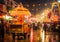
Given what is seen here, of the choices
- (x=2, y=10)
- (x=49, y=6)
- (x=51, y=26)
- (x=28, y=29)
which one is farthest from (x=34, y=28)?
(x=2, y=10)

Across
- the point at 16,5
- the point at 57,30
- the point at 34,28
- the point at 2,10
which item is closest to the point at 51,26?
the point at 57,30

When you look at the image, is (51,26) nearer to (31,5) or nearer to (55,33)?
(55,33)

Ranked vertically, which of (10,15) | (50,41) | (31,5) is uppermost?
(31,5)

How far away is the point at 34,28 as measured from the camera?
177 centimetres

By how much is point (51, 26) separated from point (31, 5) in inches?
13.3

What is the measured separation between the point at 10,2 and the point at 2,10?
13 centimetres

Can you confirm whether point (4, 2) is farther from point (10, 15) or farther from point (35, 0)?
point (35, 0)

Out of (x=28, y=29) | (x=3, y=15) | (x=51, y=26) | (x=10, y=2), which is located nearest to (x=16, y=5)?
(x=10, y=2)

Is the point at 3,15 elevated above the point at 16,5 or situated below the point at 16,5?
below

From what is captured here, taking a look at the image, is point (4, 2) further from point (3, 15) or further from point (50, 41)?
point (50, 41)

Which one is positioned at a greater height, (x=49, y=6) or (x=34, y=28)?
(x=49, y=6)

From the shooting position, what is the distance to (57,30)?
177 centimetres

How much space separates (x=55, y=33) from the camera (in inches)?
69.6

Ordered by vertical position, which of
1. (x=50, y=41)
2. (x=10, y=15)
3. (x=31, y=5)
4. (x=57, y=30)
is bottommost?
(x=50, y=41)
